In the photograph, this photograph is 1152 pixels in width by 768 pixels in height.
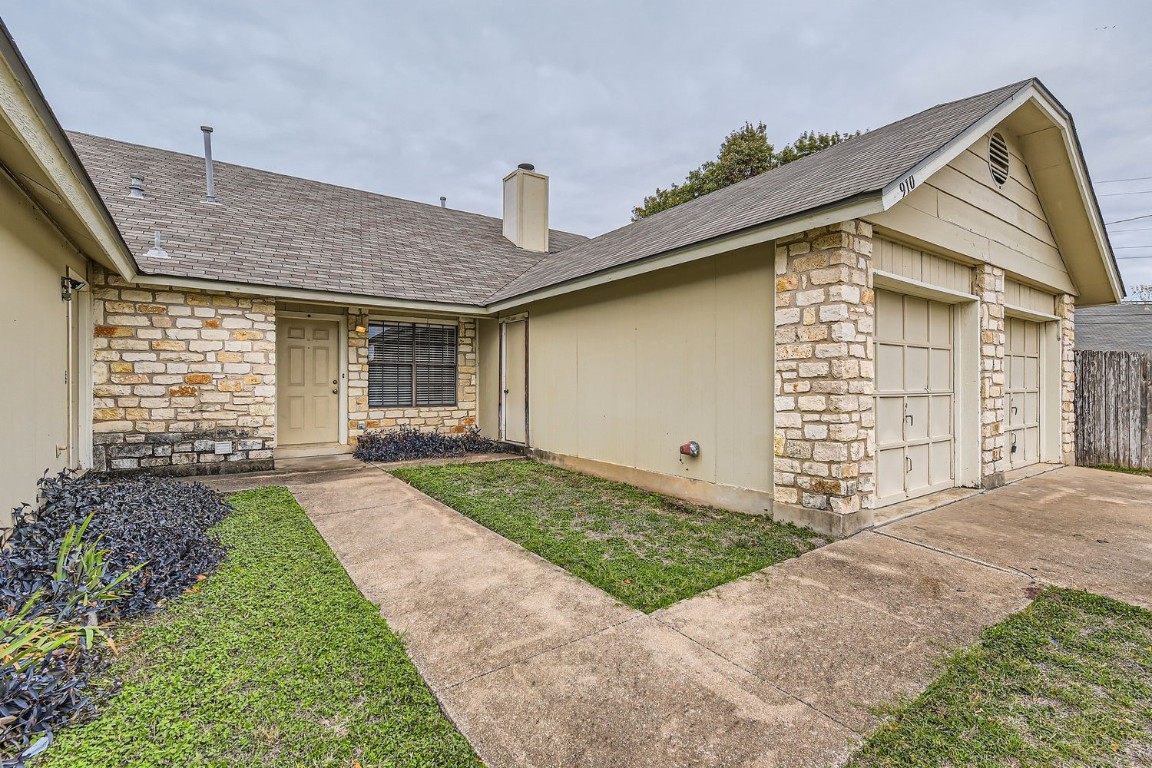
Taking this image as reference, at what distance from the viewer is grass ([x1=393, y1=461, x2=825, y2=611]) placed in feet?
10.6

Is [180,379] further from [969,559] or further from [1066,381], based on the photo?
[1066,381]

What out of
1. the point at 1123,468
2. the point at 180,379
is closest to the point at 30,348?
the point at 180,379

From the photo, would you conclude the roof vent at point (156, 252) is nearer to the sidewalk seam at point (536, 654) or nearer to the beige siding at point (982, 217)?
the sidewalk seam at point (536, 654)

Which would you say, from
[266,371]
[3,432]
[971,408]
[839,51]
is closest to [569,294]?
[266,371]

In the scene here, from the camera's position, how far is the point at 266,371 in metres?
6.71

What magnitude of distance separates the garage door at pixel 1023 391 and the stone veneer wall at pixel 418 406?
779 cm

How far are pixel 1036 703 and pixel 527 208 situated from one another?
1173 centimetres

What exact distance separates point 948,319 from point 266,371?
844cm

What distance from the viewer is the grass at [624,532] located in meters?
3.22

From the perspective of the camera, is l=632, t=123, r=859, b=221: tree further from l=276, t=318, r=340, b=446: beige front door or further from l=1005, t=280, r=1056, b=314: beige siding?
l=276, t=318, r=340, b=446: beige front door

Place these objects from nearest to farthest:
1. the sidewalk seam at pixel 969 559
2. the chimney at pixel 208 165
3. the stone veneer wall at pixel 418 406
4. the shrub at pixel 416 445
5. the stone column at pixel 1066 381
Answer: the sidewalk seam at pixel 969 559 → the stone column at pixel 1066 381 → the shrub at pixel 416 445 → the stone veneer wall at pixel 418 406 → the chimney at pixel 208 165

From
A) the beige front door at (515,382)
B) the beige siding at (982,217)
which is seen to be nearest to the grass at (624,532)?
the beige front door at (515,382)

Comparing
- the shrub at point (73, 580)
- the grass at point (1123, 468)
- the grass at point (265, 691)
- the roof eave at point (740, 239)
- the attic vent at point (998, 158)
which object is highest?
the attic vent at point (998, 158)

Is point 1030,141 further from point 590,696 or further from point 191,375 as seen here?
point 191,375
